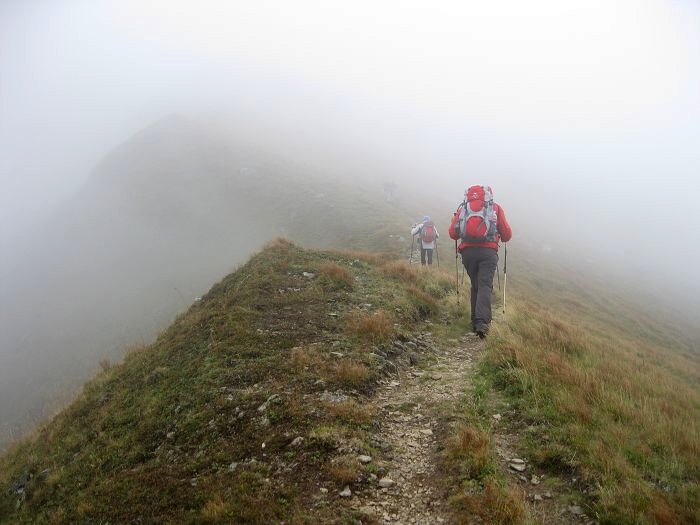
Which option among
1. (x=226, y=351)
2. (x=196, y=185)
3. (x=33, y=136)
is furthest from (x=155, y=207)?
(x=33, y=136)

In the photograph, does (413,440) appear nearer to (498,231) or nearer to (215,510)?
(215,510)

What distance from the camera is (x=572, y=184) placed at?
10631cm

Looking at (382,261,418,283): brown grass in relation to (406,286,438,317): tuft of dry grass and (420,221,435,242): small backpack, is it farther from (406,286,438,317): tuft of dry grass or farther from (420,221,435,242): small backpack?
(420,221,435,242): small backpack

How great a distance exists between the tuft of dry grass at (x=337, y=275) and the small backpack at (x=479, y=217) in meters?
4.35

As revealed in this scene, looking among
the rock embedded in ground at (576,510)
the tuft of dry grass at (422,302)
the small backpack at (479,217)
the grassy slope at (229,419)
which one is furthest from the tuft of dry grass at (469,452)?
the tuft of dry grass at (422,302)

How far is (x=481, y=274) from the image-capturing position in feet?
38.1

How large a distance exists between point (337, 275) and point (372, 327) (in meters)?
4.28

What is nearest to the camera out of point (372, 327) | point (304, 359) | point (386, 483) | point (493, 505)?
point (493, 505)

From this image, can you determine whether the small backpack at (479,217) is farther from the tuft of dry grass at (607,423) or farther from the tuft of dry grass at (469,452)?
the tuft of dry grass at (469,452)

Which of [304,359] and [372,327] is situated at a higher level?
[372,327]

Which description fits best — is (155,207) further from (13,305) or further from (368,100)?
(368,100)

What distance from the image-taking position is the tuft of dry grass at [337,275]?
14.1 meters

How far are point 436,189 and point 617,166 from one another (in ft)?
273

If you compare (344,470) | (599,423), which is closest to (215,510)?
(344,470)
